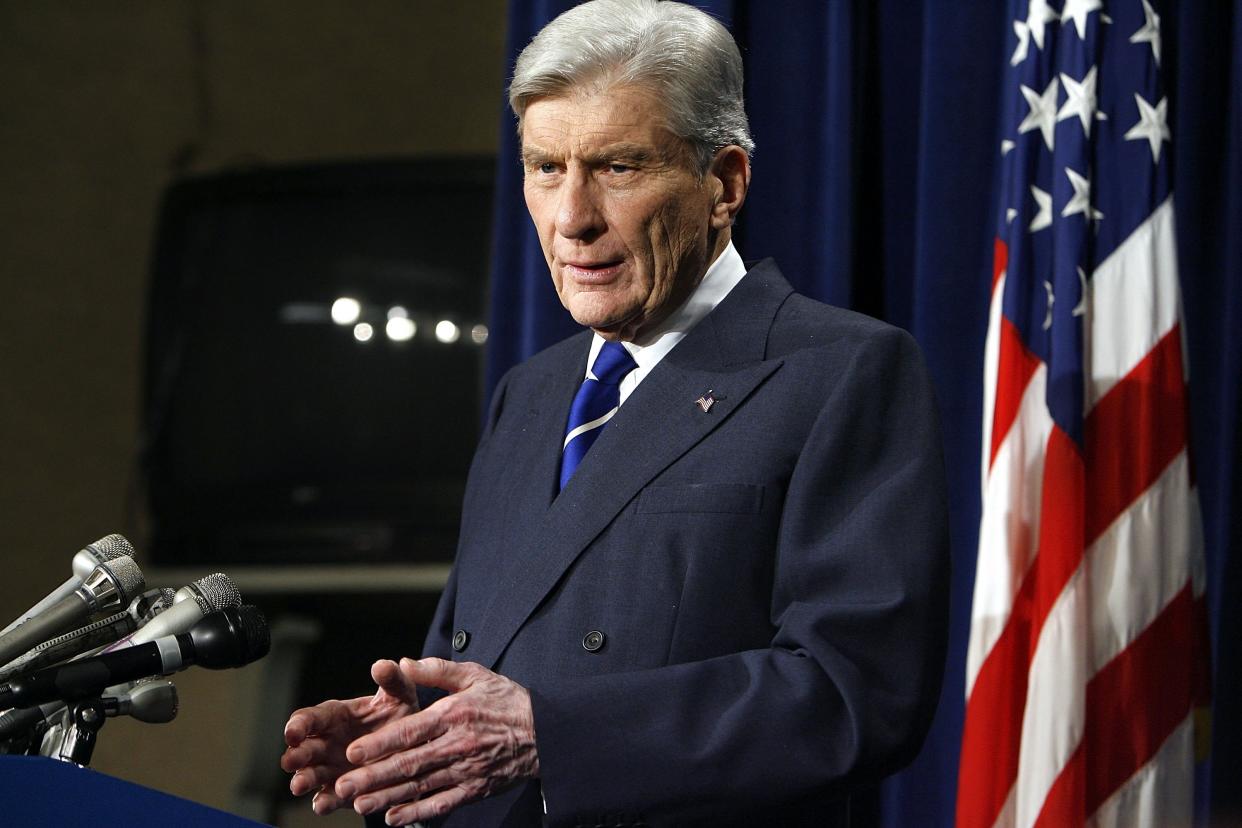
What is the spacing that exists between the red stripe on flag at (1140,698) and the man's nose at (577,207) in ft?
3.70

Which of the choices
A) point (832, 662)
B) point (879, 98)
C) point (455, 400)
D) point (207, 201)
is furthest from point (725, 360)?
point (207, 201)

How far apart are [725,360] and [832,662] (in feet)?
1.18

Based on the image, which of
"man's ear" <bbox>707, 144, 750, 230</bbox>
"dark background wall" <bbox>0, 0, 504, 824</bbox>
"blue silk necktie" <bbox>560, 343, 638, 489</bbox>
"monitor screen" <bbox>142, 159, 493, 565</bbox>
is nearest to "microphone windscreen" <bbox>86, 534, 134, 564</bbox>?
"blue silk necktie" <bbox>560, 343, 638, 489</bbox>

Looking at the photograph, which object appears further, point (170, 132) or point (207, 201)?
point (170, 132)

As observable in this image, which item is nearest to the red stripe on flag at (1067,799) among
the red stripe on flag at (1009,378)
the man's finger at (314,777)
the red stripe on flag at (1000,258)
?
the red stripe on flag at (1009,378)

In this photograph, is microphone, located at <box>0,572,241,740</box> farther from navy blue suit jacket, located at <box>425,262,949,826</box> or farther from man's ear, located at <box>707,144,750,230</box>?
man's ear, located at <box>707,144,750,230</box>

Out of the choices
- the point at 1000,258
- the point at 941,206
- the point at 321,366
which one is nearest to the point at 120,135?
the point at 321,366

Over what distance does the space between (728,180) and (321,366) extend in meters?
3.66

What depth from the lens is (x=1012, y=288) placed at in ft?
7.00

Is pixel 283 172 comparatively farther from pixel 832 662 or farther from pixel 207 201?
pixel 832 662

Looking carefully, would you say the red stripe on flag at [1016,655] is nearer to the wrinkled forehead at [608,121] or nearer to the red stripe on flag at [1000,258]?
the red stripe on flag at [1000,258]

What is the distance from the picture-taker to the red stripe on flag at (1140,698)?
205cm

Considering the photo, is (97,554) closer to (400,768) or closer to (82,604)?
(82,604)

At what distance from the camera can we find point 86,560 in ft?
3.93
